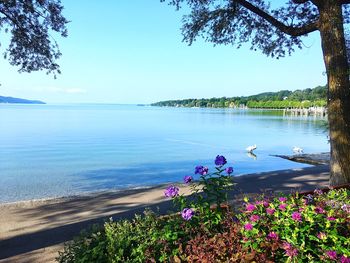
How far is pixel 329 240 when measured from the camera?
324 centimetres

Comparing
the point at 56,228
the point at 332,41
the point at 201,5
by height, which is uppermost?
the point at 201,5

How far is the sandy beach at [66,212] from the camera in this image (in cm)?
634

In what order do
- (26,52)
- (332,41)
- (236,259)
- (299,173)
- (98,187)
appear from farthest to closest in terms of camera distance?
(98,187) → (299,173) → (26,52) → (332,41) → (236,259)

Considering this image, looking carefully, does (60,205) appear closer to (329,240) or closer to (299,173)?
(329,240)

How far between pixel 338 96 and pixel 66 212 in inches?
257

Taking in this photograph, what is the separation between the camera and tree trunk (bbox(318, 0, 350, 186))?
279 inches

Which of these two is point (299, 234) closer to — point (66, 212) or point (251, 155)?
point (66, 212)

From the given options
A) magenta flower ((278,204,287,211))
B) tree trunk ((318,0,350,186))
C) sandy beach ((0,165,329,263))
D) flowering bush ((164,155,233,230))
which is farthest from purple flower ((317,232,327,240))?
tree trunk ((318,0,350,186))

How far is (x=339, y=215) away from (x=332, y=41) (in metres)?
4.70

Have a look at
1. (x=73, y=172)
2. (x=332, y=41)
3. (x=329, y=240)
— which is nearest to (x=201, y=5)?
(x=332, y=41)

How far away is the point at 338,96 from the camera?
7145 millimetres

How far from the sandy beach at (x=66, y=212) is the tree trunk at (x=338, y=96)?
5.38ft

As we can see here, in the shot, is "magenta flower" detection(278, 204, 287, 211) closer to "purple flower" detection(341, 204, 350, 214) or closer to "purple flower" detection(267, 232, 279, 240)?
"purple flower" detection(267, 232, 279, 240)

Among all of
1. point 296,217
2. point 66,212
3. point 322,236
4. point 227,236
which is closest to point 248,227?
point 227,236
